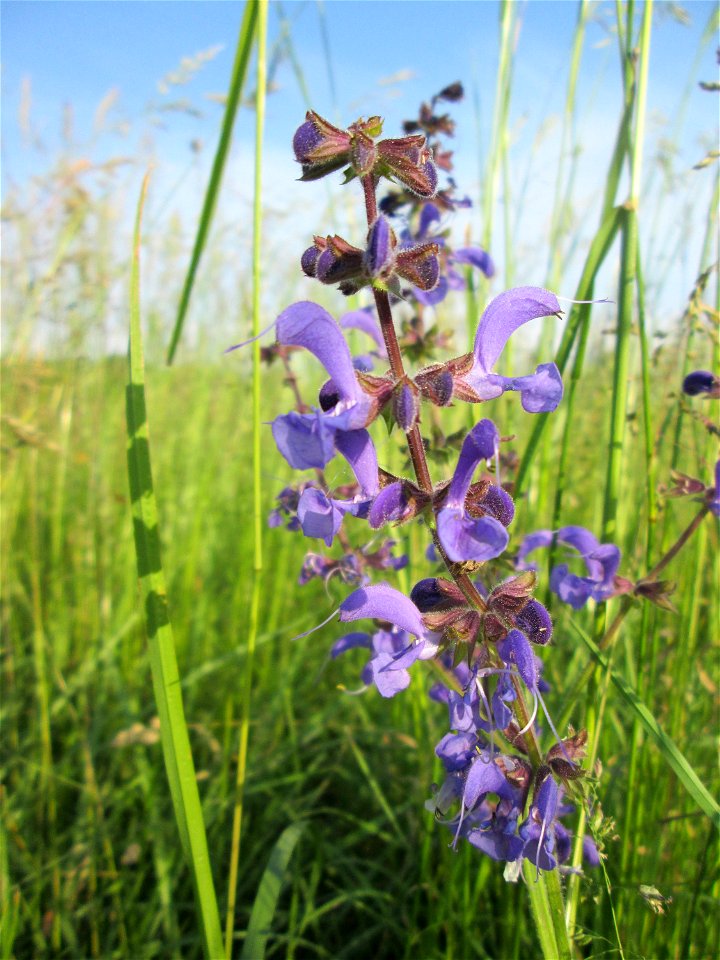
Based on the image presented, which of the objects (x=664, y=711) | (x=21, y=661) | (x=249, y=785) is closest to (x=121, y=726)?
(x=21, y=661)

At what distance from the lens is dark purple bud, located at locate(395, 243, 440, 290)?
2.73 feet

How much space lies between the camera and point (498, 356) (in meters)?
0.92

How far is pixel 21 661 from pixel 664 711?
1862 millimetres

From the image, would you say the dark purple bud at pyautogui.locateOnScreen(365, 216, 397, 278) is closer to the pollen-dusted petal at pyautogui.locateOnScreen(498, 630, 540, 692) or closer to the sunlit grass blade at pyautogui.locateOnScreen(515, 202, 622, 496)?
the pollen-dusted petal at pyautogui.locateOnScreen(498, 630, 540, 692)

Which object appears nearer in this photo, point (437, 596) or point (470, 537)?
point (470, 537)

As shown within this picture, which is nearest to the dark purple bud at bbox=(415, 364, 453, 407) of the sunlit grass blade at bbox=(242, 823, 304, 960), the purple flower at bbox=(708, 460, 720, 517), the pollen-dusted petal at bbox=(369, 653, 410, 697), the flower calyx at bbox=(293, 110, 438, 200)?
the flower calyx at bbox=(293, 110, 438, 200)

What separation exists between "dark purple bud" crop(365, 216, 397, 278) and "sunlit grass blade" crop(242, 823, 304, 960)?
0.98 meters

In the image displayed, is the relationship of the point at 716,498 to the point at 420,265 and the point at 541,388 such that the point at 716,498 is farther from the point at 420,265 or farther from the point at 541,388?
the point at 420,265

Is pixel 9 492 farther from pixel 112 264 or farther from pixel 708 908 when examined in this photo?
pixel 708 908

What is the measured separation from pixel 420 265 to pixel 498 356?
0.55 ft

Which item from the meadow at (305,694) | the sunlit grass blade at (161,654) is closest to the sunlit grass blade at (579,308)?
the meadow at (305,694)

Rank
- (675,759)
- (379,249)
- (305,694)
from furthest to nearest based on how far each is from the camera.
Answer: (305,694), (675,759), (379,249)

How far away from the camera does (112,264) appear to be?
3.77m

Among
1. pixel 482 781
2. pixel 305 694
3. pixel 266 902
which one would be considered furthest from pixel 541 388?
pixel 305 694
